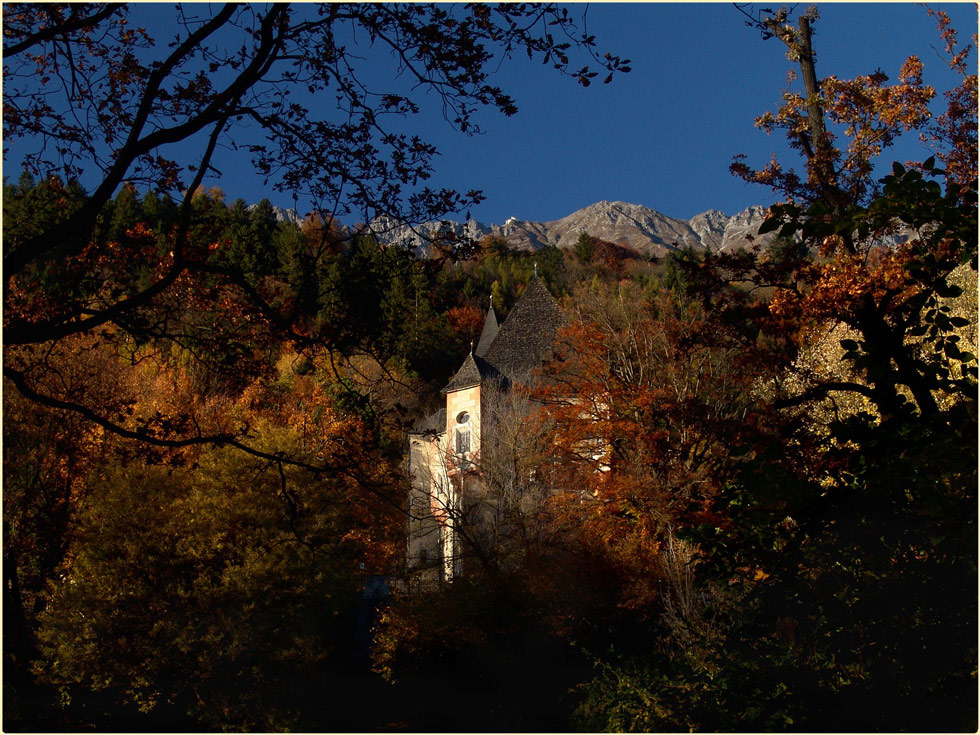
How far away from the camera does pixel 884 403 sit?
601 cm

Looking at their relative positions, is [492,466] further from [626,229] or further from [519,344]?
[626,229]

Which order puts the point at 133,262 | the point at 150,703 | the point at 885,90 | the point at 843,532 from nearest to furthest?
1. the point at 843,532
2. the point at 133,262
3. the point at 885,90
4. the point at 150,703

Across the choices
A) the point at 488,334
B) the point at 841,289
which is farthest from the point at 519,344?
the point at 841,289

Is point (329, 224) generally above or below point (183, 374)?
below

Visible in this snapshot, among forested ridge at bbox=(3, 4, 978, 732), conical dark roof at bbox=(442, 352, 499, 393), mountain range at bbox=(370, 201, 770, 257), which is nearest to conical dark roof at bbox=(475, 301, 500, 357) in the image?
conical dark roof at bbox=(442, 352, 499, 393)

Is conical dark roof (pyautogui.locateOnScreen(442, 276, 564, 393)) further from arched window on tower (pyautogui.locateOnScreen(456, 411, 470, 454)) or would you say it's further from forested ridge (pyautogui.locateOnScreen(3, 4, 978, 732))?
forested ridge (pyautogui.locateOnScreen(3, 4, 978, 732))

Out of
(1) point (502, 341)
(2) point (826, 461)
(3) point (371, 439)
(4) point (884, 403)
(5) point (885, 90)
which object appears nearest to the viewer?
(4) point (884, 403)

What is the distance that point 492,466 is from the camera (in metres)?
23.1

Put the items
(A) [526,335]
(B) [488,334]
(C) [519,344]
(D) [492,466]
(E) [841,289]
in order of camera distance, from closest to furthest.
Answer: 1. (E) [841,289]
2. (D) [492,466]
3. (C) [519,344]
4. (A) [526,335]
5. (B) [488,334]

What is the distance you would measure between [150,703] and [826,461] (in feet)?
50.3

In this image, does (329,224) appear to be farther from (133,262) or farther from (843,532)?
(843,532)

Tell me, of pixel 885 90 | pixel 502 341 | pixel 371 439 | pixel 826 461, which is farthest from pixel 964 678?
pixel 502 341

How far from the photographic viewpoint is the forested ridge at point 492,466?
5.56m

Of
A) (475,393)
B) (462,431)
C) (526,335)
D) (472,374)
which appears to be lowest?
(462,431)
